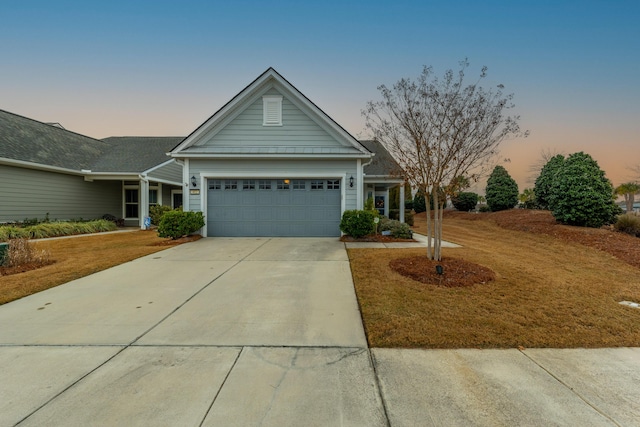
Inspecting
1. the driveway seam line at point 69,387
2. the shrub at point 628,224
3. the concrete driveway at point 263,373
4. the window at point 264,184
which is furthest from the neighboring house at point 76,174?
the shrub at point 628,224

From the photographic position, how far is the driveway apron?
Result: 6.83ft

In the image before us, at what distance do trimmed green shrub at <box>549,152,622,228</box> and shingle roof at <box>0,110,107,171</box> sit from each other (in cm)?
2417

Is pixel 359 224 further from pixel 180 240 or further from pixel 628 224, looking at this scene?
pixel 628 224

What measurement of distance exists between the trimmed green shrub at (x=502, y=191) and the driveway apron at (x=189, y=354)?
753 inches

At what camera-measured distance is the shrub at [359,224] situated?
1021 centimetres

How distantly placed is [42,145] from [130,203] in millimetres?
5058

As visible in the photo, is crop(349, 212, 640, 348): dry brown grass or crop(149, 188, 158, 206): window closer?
crop(349, 212, 640, 348): dry brown grass

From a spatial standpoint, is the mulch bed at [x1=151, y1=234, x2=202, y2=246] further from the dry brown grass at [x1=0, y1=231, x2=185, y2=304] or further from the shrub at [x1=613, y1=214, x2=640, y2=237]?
the shrub at [x1=613, y1=214, x2=640, y2=237]

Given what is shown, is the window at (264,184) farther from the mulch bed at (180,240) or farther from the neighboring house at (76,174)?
the neighboring house at (76,174)

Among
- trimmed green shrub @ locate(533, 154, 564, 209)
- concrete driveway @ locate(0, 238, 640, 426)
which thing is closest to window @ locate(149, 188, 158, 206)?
concrete driveway @ locate(0, 238, 640, 426)

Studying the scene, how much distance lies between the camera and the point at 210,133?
37.9ft

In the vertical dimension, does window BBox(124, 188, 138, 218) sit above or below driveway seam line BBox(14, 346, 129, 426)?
above

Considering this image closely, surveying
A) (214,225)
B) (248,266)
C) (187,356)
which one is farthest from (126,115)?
(187,356)

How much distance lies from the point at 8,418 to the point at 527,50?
17.0 meters
